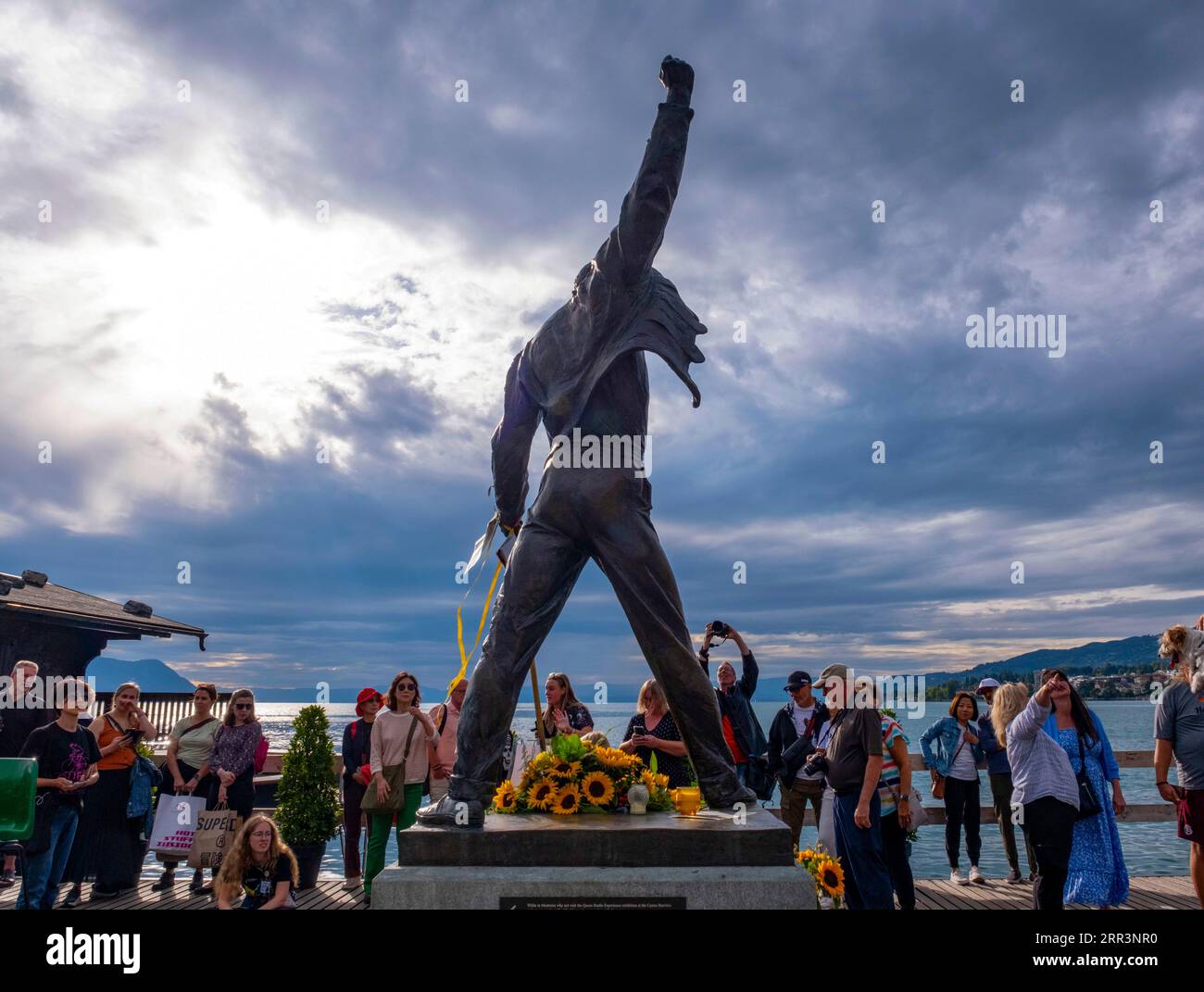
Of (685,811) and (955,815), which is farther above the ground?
(685,811)

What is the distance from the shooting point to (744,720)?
7.45 metres

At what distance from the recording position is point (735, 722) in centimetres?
743

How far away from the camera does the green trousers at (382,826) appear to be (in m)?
7.50

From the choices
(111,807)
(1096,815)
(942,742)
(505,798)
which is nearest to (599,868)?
(505,798)

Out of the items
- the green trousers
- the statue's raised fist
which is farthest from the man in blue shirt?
the statue's raised fist

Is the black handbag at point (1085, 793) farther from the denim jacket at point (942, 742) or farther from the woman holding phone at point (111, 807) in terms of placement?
the woman holding phone at point (111, 807)

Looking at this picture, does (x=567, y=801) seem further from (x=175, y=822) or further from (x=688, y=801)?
(x=175, y=822)

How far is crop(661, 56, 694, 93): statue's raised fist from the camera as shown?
4.29 meters

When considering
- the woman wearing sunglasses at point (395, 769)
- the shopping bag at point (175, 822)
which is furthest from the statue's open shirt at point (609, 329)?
the shopping bag at point (175, 822)

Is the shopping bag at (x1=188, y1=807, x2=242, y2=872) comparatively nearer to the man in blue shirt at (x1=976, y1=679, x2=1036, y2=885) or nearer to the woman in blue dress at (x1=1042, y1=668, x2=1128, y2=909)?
the woman in blue dress at (x1=1042, y1=668, x2=1128, y2=909)

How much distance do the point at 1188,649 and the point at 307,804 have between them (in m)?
7.46
